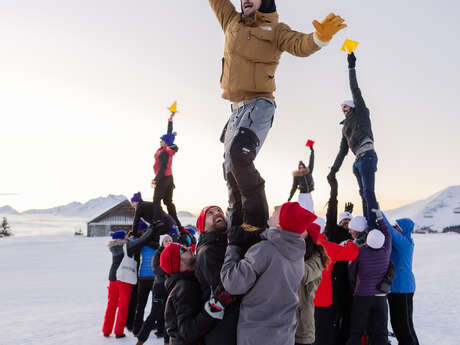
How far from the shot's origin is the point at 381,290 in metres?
5.12

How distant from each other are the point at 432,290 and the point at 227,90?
12.3 meters

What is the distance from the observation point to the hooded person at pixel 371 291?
5102 mm

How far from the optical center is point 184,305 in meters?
3.01

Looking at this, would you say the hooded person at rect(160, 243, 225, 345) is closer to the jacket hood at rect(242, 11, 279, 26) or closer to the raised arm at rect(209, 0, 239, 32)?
the jacket hood at rect(242, 11, 279, 26)

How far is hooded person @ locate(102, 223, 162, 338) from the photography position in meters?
7.21

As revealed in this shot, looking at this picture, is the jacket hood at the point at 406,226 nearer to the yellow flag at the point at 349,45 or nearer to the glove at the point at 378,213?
the glove at the point at 378,213

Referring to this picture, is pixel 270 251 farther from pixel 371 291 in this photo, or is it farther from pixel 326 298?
pixel 371 291

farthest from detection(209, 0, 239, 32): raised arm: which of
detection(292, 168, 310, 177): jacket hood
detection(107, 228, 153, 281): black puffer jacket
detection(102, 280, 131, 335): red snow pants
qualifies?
detection(102, 280, 131, 335): red snow pants

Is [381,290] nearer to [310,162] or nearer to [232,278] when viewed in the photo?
[310,162]

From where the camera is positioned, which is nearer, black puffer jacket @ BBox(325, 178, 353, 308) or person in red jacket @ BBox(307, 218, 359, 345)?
person in red jacket @ BBox(307, 218, 359, 345)

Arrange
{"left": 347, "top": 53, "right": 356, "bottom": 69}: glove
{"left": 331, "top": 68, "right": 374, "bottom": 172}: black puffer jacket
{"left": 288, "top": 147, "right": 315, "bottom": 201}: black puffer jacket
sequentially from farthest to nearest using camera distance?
{"left": 288, "top": 147, "right": 315, "bottom": 201}: black puffer jacket < {"left": 331, "top": 68, "right": 374, "bottom": 172}: black puffer jacket < {"left": 347, "top": 53, "right": 356, "bottom": 69}: glove

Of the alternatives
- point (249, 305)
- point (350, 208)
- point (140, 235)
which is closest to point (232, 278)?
point (249, 305)

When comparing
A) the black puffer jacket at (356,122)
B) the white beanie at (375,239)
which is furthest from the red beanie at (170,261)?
the black puffer jacket at (356,122)

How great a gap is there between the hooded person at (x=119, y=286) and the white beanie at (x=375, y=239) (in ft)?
12.9
